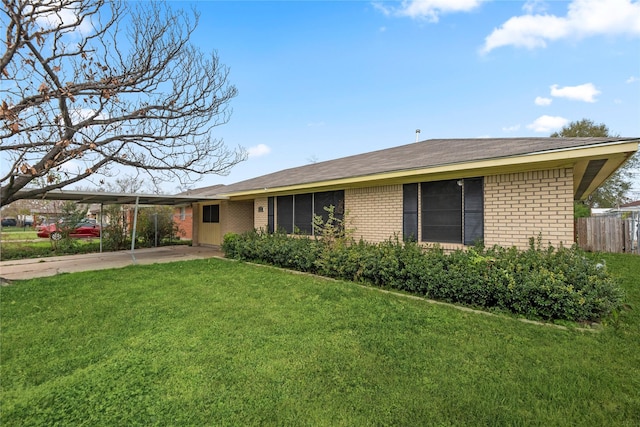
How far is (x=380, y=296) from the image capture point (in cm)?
579

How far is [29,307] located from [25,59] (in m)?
4.19

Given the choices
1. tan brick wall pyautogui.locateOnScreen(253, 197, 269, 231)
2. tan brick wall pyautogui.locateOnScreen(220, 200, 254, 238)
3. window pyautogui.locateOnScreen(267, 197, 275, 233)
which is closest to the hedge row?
window pyautogui.locateOnScreen(267, 197, 275, 233)

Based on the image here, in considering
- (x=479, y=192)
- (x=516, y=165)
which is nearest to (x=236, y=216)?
(x=479, y=192)

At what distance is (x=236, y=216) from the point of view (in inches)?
587

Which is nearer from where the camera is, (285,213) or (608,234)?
(285,213)

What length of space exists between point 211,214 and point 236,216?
2008 millimetres

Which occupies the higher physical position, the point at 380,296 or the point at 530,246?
the point at 530,246

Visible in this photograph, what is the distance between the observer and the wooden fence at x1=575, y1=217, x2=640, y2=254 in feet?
42.3

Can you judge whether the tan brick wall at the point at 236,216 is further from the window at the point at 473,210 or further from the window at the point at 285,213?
the window at the point at 473,210

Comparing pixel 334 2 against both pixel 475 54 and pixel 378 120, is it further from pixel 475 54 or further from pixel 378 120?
pixel 378 120

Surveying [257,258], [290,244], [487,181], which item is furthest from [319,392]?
[257,258]

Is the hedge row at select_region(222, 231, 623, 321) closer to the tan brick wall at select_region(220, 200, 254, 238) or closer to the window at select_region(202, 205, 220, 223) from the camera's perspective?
the tan brick wall at select_region(220, 200, 254, 238)

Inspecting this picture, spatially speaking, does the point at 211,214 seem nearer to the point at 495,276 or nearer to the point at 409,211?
the point at 409,211

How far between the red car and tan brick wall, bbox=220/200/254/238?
277 inches
